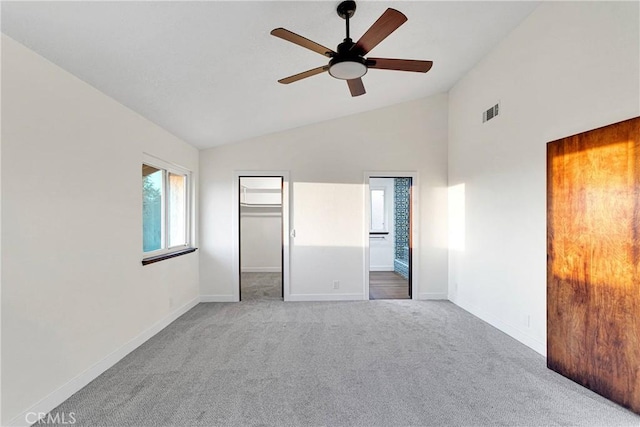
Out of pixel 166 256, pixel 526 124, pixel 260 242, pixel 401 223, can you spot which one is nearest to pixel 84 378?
pixel 166 256

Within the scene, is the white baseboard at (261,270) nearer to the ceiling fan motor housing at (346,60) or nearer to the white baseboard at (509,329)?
the white baseboard at (509,329)

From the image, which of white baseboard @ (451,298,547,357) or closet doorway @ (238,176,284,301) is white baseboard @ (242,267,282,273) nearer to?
closet doorway @ (238,176,284,301)

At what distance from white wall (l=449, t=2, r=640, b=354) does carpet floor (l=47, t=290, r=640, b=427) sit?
61cm

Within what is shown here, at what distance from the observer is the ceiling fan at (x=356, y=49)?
1.68 meters

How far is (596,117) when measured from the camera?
225 cm

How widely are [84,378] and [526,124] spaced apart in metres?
4.49

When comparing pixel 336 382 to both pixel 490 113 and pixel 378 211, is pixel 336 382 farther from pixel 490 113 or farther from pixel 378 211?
pixel 378 211

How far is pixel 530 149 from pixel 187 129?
379cm

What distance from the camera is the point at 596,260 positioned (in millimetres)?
2174

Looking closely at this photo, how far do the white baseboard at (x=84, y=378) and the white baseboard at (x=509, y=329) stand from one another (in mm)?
3845

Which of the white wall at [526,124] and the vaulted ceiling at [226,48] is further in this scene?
the white wall at [526,124]

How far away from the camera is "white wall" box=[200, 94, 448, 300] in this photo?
4.53m

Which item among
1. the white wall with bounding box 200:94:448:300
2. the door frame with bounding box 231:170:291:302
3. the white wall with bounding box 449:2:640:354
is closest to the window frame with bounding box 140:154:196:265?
the white wall with bounding box 200:94:448:300

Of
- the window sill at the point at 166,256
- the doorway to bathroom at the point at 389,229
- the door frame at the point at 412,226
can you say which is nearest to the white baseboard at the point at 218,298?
the window sill at the point at 166,256
